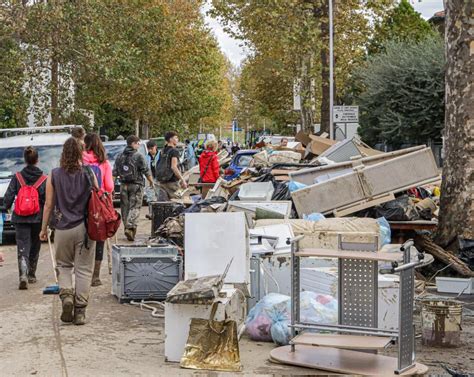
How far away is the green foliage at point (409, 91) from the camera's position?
39.0 m

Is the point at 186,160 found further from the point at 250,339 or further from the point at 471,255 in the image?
the point at 250,339

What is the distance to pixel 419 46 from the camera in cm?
4034

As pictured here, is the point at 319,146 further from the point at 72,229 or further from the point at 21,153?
the point at 72,229

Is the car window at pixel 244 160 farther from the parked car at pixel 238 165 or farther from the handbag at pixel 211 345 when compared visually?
the handbag at pixel 211 345

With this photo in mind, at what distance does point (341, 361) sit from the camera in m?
7.68

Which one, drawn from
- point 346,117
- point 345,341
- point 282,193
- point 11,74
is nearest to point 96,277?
point 282,193

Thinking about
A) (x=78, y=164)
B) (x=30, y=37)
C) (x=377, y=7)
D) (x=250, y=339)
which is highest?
(x=377, y=7)

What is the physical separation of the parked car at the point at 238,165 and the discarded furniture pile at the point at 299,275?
810 centimetres

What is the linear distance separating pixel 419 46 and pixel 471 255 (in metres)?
29.0

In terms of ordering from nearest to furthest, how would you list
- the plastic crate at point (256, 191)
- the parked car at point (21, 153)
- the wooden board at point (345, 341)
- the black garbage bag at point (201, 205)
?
the wooden board at point (345, 341)
the black garbage bag at point (201, 205)
the plastic crate at point (256, 191)
the parked car at point (21, 153)

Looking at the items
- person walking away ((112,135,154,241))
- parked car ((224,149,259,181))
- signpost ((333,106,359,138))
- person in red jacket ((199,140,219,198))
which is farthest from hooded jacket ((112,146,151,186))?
signpost ((333,106,359,138))

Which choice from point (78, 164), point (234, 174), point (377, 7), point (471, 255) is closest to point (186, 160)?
point (377, 7)

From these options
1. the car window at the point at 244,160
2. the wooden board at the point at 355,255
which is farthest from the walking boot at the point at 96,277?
the car window at the point at 244,160

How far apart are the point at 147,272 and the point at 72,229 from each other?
146cm
